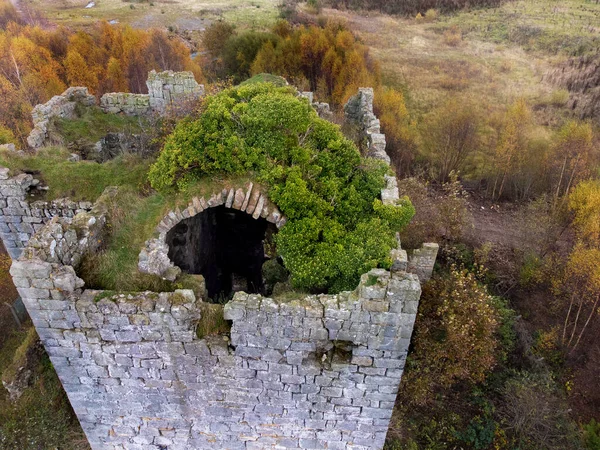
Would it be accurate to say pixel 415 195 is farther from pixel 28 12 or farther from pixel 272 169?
pixel 28 12

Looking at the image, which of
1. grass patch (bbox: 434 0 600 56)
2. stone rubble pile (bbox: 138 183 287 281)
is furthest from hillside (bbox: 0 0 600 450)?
grass patch (bbox: 434 0 600 56)

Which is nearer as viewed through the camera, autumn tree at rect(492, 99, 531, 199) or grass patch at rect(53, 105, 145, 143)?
grass patch at rect(53, 105, 145, 143)

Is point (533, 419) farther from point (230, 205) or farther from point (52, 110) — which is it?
point (52, 110)

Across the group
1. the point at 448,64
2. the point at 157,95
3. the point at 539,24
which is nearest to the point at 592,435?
the point at 157,95

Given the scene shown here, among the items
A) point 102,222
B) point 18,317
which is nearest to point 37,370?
point 18,317

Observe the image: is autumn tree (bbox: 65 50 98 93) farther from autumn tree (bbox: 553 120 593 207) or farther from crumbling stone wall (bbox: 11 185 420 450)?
autumn tree (bbox: 553 120 593 207)

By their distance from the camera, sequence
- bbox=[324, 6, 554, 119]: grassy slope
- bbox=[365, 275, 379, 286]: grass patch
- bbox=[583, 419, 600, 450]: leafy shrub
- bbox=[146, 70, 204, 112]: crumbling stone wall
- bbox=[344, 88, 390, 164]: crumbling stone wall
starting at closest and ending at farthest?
bbox=[365, 275, 379, 286]: grass patch
bbox=[344, 88, 390, 164]: crumbling stone wall
bbox=[583, 419, 600, 450]: leafy shrub
bbox=[146, 70, 204, 112]: crumbling stone wall
bbox=[324, 6, 554, 119]: grassy slope

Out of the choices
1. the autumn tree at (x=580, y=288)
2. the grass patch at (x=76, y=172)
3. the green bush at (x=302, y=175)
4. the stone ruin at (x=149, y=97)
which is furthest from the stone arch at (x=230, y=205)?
the autumn tree at (x=580, y=288)
